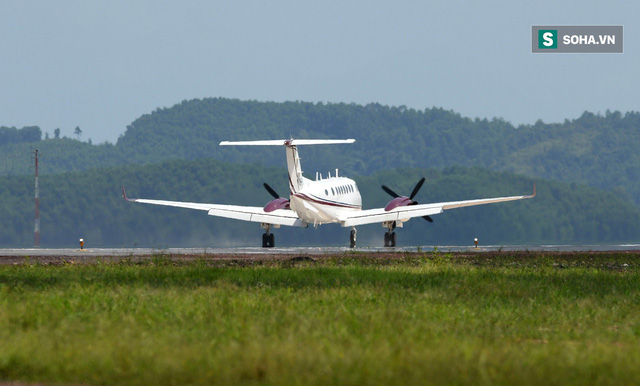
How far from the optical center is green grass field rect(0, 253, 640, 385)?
481 inches

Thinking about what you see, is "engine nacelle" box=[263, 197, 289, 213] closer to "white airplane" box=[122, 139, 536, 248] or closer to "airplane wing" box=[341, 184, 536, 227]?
"white airplane" box=[122, 139, 536, 248]

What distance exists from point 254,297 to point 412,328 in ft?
18.7

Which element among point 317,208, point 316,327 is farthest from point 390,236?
point 316,327

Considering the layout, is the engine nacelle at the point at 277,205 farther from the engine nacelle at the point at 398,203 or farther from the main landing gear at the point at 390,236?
the main landing gear at the point at 390,236

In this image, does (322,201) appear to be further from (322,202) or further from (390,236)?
(390,236)

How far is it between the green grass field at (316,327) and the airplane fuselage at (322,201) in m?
24.1

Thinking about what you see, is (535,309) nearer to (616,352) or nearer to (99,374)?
(616,352)

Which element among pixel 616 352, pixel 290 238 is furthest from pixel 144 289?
pixel 290 238

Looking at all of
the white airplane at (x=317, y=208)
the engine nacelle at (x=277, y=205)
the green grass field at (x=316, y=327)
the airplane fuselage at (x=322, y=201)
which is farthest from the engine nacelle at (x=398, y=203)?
the green grass field at (x=316, y=327)

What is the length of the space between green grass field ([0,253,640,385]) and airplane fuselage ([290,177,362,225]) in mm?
24096

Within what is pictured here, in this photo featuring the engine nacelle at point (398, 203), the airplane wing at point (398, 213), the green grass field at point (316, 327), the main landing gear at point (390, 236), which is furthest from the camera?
the main landing gear at point (390, 236)

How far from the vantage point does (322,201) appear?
180 feet

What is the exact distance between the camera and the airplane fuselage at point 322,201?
5359 cm

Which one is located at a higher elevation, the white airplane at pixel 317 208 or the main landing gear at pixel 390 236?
the white airplane at pixel 317 208
